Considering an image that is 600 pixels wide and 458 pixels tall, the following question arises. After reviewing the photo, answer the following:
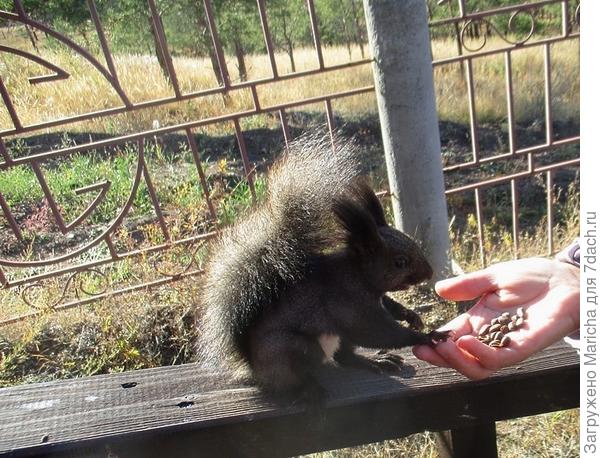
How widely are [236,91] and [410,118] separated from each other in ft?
11.2

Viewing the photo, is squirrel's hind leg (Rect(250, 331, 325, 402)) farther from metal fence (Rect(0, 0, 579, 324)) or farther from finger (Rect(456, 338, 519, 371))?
metal fence (Rect(0, 0, 579, 324))

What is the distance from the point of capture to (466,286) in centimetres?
179

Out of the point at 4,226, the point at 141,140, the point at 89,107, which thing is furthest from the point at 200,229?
the point at 89,107

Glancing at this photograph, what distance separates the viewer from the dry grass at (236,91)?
5.75 metres

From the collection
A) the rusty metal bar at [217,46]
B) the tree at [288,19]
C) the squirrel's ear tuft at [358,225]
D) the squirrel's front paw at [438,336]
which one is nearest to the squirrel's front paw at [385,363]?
the squirrel's front paw at [438,336]

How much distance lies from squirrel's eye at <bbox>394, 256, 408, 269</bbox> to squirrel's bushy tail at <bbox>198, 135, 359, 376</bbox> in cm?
36

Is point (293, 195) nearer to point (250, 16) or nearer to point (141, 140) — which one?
point (141, 140)

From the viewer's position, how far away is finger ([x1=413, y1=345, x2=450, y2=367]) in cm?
155

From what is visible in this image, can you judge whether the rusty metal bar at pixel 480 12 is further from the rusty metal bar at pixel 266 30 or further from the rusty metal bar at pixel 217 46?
the rusty metal bar at pixel 217 46

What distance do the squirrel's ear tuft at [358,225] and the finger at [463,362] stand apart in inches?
18.7

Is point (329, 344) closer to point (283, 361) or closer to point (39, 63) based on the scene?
point (283, 361)

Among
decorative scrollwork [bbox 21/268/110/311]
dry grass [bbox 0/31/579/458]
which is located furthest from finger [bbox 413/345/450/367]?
decorative scrollwork [bbox 21/268/110/311]

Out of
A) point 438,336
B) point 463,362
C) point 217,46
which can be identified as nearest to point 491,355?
point 463,362

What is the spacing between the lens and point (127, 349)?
3049mm
